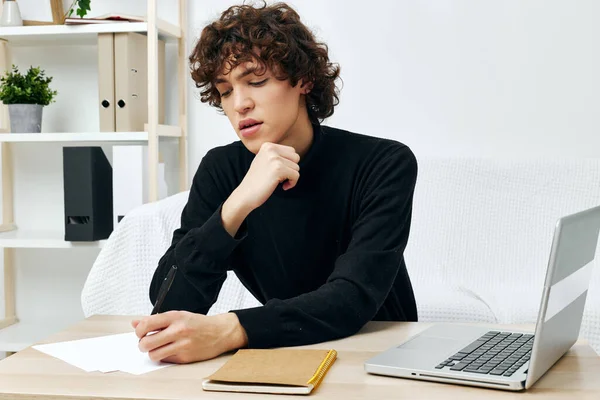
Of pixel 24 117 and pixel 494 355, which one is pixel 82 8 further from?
pixel 494 355

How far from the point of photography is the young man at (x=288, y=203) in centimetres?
107

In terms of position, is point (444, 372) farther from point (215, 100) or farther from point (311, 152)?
A: point (215, 100)

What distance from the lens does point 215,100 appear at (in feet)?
4.70

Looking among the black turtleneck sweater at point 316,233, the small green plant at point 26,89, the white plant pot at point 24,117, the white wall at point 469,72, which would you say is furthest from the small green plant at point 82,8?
the black turtleneck sweater at point 316,233

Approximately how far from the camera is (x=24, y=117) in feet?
8.53

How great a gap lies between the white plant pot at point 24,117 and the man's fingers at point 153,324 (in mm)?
1921

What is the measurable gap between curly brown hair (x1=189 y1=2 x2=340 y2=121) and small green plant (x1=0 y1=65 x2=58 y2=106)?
54.8 inches

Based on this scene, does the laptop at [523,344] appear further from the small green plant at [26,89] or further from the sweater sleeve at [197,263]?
the small green plant at [26,89]

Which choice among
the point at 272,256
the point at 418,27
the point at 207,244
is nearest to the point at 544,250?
the point at 418,27

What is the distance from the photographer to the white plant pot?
8.50ft

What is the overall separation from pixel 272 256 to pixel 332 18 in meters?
1.54

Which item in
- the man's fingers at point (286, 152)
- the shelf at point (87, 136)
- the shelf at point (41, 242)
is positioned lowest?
the shelf at point (41, 242)

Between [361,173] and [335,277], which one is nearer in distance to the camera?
[335,277]

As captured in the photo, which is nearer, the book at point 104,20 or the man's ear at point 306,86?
the man's ear at point 306,86
